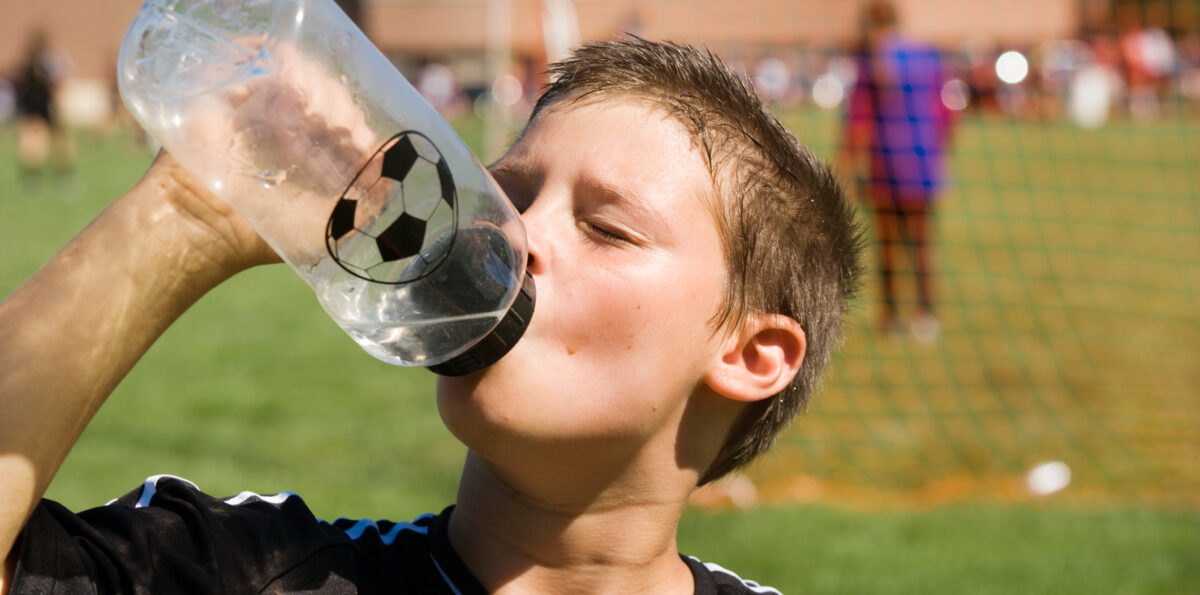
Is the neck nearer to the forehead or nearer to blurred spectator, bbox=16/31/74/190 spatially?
the forehead

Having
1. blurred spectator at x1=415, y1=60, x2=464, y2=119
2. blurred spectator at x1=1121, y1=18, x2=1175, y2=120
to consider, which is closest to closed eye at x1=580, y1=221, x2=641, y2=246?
blurred spectator at x1=1121, y1=18, x2=1175, y2=120

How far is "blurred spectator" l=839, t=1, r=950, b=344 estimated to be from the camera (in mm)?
7961

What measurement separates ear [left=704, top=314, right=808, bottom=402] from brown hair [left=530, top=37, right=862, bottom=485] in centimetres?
2

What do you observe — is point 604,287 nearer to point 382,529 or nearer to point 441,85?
point 382,529

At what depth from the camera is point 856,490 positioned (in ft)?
17.1

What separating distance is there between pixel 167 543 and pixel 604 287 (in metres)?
0.68

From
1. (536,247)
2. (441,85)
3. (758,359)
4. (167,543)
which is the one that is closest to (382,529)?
(167,543)

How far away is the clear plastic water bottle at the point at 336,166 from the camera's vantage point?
1459 mm

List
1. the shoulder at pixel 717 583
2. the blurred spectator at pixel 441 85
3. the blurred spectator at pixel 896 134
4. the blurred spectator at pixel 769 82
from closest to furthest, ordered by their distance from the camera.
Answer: the shoulder at pixel 717 583, the blurred spectator at pixel 769 82, the blurred spectator at pixel 896 134, the blurred spectator at pixel 441 85

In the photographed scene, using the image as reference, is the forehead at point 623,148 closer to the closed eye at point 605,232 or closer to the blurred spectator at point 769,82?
the closed eye at point 605,232

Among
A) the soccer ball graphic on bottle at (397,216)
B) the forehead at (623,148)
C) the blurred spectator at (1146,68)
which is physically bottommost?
the soccer ball graphic on bottle at (397,216)

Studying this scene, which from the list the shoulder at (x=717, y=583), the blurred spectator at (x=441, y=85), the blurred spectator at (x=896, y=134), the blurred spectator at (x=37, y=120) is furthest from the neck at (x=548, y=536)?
the blurred spectator at (x=441, y=85)

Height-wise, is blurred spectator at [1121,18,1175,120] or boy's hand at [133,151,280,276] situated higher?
blurred spectator at [1121,18,1175,120]

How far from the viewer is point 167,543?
1.54 metres
